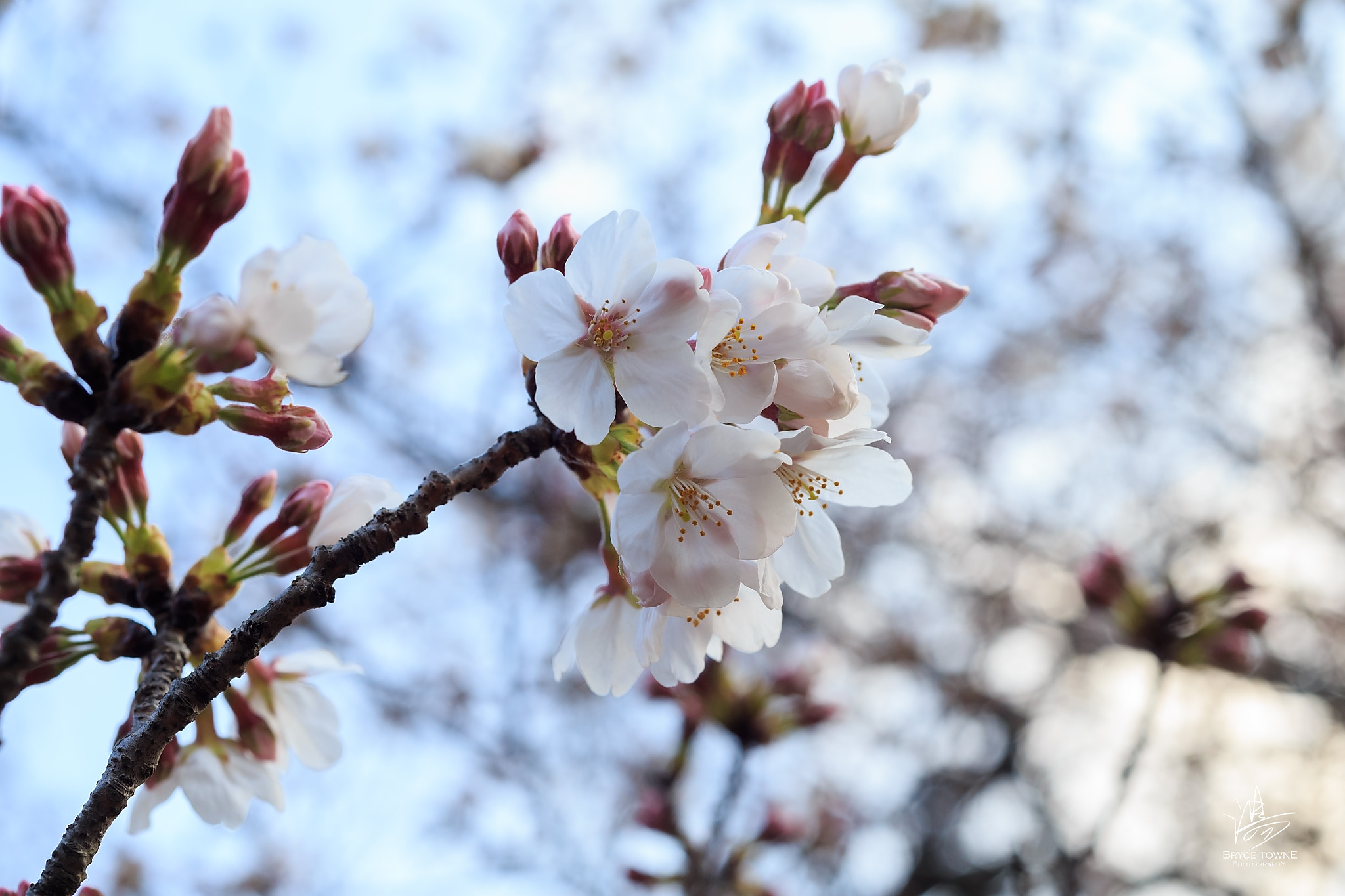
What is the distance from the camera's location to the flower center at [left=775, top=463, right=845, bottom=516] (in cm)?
111

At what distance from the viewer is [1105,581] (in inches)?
114

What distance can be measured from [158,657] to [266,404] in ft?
1.24

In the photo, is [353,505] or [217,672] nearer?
[217,672]

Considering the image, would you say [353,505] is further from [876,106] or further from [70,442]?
[876,106]

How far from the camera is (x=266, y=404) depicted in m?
0.94

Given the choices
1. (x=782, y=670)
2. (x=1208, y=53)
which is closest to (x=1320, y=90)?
(x=1208, y=53)

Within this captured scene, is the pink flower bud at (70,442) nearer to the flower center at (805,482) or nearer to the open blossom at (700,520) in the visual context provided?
the open blossom at (700,520)

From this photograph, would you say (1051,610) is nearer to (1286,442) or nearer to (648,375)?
(1286,442)

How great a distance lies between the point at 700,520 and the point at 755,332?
23cm

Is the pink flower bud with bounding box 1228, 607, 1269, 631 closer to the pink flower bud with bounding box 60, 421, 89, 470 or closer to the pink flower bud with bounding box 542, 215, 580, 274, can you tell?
the pink flower bud with bounding box 542, 215, 580, 274

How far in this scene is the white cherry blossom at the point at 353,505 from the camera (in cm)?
122

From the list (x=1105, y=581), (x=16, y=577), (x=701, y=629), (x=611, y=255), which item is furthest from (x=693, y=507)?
(x=1105, y=581)

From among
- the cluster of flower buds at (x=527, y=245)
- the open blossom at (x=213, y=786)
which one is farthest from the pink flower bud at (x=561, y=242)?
the open blossom at (x=213, y=786)

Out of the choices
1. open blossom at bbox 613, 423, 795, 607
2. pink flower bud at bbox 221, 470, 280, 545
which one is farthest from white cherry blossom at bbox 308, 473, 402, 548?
open blossom at bbox 613, 423, 795, 607
